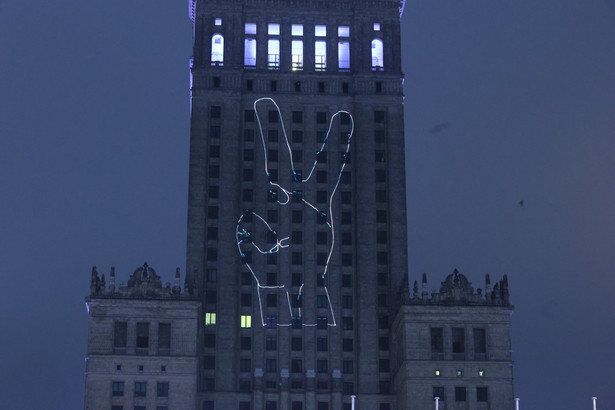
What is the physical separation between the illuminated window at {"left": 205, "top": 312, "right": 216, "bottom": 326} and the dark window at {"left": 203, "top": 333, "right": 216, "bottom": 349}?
3.97 ft

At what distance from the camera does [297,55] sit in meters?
157

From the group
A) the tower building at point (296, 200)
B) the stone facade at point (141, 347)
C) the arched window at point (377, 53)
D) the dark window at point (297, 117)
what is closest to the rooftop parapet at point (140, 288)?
the stone facade at point (141, 347)

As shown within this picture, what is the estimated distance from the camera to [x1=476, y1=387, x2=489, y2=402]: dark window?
134 metres

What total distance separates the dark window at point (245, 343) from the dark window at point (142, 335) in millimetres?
12610

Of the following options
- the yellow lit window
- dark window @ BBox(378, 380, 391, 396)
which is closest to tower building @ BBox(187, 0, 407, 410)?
dark window @ BBox(378, 380, 391, 396)

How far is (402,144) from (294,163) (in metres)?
12.6

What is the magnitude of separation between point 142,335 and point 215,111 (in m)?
29.7

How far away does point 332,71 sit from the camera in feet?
511

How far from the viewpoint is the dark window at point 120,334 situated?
13550cm

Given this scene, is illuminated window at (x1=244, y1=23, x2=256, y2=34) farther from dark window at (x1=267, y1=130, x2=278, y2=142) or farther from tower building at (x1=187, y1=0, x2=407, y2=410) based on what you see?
dark window at (x1=267, y1=130, x2=278, y2=142)

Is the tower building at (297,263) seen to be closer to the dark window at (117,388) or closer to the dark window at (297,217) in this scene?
the dark window at (297,217)

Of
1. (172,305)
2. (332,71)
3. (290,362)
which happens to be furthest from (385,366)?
(332,71)

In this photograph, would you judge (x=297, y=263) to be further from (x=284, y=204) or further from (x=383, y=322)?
(x=383, y=322)

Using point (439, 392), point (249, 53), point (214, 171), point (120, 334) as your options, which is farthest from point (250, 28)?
point (439, 392)
